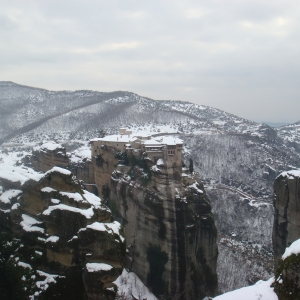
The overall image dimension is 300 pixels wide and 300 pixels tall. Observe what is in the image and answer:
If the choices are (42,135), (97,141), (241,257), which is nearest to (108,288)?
(97,141)

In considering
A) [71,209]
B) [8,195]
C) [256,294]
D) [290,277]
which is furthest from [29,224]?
[290,277]

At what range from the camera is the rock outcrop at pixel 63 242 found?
19547 millimetres

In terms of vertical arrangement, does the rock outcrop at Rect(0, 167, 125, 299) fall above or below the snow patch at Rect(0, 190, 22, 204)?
below

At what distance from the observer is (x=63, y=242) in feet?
66.7

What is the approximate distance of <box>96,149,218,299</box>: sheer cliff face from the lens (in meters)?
35.8

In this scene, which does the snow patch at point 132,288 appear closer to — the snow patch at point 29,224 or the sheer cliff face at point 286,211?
the sheer cliff face at point 286,211

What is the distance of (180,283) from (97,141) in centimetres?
2359

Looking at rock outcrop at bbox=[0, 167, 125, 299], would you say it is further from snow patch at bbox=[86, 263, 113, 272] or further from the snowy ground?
the snowy ground

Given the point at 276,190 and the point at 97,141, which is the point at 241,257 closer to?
the point at 276,190

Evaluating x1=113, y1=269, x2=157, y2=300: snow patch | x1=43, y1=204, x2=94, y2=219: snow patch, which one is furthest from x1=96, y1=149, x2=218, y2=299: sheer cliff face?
x1=43, y1=204, x2=94, y2=219: snow patch

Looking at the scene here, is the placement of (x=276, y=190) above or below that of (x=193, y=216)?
above

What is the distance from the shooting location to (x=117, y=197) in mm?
43094

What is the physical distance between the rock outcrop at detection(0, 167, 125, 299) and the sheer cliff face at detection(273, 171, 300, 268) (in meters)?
15.8

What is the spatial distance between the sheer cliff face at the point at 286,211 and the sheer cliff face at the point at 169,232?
8967mm
